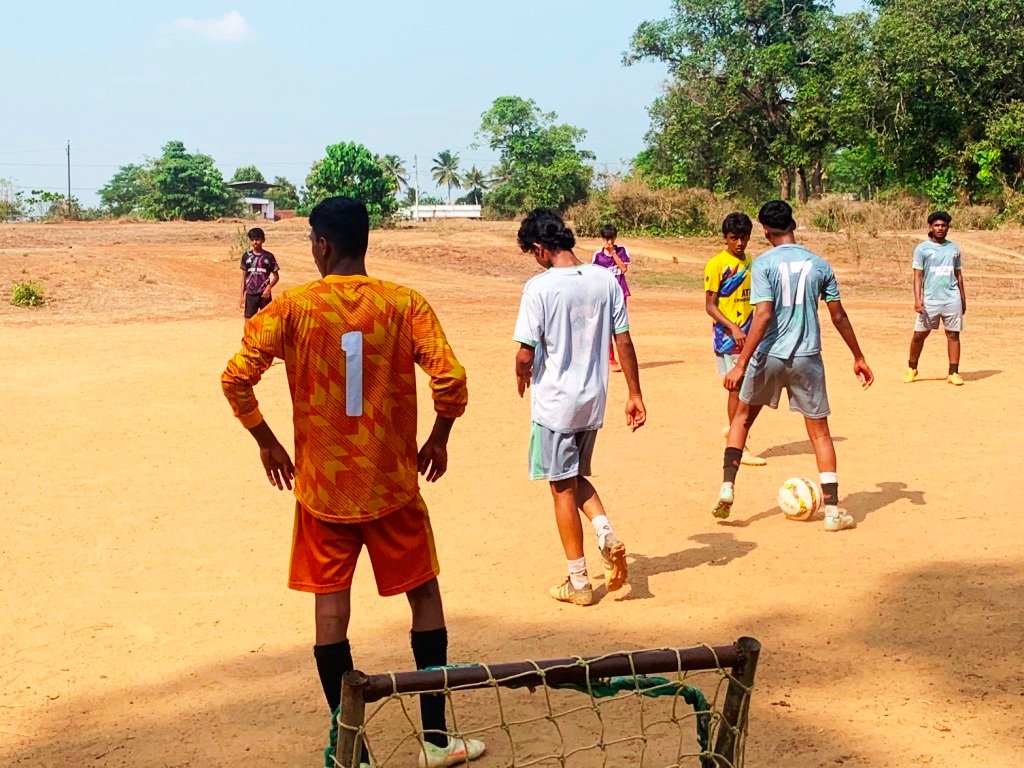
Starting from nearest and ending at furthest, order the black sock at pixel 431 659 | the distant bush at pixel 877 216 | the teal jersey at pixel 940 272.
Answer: the black sock at pixel 431 659 → the teal jersey at pixel 940 272 → the distant bush at pixel 877 216

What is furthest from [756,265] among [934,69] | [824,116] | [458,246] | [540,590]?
[824,116]

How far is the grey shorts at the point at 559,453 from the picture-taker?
5332 millimetres

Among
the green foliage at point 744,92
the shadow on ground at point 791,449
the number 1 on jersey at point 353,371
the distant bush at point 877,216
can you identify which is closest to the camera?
the number 1 on jersey at point 353,371

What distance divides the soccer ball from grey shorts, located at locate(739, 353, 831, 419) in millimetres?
440

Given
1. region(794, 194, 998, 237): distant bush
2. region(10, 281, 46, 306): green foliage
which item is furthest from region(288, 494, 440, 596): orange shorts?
region(794, 194, 998, 237): distant bush

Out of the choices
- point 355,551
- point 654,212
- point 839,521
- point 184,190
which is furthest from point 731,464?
point 184,190

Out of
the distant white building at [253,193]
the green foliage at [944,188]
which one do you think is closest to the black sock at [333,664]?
the green foliage at [944,188]

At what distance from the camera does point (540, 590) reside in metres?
5.78

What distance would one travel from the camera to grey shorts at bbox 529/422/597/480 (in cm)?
533

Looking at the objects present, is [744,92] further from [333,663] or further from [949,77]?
[333,663]

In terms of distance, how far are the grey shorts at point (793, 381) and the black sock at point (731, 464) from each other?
36cm

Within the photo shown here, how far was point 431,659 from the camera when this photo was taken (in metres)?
3.82

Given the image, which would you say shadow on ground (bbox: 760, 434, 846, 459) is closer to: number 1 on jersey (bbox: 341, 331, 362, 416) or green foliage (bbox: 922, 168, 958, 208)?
number 1 on jersey (bbox: 341, 331, 362, 416)

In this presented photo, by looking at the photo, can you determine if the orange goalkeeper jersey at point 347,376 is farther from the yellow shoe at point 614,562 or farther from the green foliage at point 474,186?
the green foliage at point 474,186
